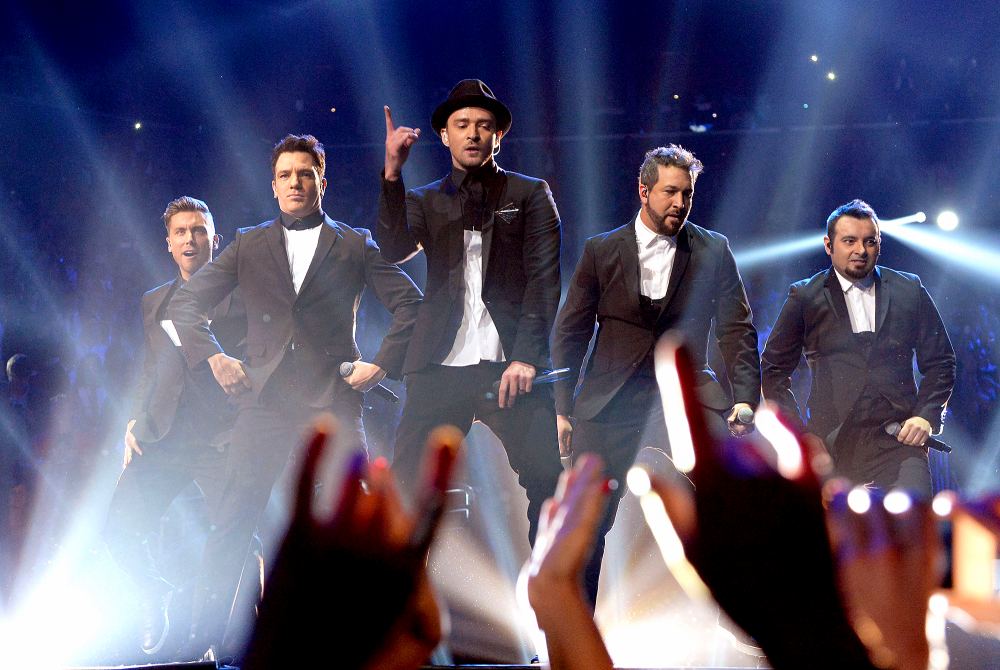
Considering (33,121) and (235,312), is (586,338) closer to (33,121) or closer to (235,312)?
(235,312)

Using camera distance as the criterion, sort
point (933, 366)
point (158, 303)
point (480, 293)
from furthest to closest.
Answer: point (158, 303) < point (933, 366) < point (480, 293)

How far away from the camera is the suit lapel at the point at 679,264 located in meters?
4.20

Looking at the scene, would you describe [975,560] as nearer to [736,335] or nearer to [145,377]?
[736,335]

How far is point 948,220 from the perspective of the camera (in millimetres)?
8305

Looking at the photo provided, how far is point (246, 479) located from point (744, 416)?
218cm

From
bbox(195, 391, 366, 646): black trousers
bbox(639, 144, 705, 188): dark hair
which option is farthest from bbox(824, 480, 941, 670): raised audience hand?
bbox(639, 144, 705, 188): dark hair

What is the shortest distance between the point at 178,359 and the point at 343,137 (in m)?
4.00

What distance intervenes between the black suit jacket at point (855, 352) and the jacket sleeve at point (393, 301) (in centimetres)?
189

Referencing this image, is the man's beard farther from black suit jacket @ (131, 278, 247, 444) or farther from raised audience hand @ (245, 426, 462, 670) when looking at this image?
raised audience hand @ (245, 426, 462, 670)

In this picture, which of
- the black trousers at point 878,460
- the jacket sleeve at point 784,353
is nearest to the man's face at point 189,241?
the jacket sleeve at point 784,353

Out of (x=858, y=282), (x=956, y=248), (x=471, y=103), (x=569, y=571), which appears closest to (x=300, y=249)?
(x=471, y=103)

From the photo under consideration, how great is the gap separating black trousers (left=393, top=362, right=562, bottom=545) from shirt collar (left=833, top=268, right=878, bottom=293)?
182cm

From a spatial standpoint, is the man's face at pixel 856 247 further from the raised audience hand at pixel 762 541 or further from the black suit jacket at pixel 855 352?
the raised audience hand at pixel 762 541

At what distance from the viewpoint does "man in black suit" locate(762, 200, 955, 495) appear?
468 cm
